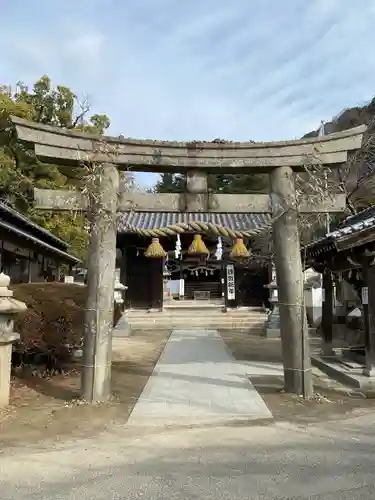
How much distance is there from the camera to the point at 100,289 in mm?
6840

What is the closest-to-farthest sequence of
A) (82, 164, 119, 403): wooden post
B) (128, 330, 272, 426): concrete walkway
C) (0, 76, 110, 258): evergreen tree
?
(128, 330, 272, 426): concrete walkway, (82, 164, 119, 403): wooden post, (0, 76, 110, 258): evergreen tree

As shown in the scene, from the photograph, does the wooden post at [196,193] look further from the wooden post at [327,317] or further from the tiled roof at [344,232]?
the wooden post at [327,317]

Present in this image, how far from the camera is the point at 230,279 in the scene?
70.4ft

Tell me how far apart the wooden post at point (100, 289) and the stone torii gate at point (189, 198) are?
0.05ft

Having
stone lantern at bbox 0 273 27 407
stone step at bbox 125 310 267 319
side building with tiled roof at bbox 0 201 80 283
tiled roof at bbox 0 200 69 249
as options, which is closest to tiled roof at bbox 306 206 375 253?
stone lantern at bbox 0 273 27 407

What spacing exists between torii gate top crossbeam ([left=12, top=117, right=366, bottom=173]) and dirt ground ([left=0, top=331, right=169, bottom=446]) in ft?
12.9

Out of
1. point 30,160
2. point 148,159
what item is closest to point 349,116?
point 30,160

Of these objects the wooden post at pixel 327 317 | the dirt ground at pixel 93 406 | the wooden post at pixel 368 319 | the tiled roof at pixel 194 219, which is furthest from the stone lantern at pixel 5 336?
the tiled roof at pixel 194 219

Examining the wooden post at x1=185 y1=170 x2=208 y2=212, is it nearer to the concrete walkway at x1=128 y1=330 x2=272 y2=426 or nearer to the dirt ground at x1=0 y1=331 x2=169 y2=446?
the concrete walkway at x1=128 y1=330 x2=272 y2=426

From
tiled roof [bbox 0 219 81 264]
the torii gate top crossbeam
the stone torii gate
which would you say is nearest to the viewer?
the stone torii gate

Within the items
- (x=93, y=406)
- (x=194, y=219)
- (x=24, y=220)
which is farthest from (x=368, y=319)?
(x=194, y=219)

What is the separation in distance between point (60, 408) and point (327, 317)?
7797mm

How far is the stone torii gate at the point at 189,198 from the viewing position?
6844mm

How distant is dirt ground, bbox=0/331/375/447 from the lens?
5445mm
